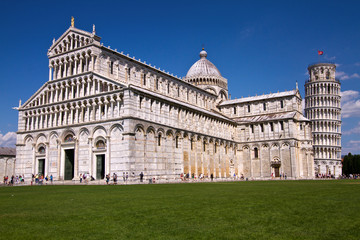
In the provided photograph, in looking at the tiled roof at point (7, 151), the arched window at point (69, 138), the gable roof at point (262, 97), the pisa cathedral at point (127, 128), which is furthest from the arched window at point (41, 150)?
the gable roof at point (262, 97)

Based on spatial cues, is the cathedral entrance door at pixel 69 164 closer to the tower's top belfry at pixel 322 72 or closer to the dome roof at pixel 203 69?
the dome roof at pixel 203 69

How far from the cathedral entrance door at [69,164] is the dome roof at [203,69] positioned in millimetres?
38158

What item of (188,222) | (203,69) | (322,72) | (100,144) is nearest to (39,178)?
(100,144)

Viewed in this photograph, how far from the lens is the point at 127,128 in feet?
130

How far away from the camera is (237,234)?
26.6 feet

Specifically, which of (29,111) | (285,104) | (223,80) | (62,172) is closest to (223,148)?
(285,104)

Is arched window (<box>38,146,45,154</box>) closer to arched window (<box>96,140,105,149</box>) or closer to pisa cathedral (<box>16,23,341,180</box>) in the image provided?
pisa cathedral (<box>16,23,341,180</box>)

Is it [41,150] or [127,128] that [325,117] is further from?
[41,150]

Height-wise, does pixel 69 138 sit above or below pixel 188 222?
above

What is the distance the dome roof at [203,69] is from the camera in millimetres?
77062

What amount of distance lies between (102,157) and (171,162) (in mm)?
9583

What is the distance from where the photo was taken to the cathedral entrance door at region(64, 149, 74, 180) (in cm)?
4575

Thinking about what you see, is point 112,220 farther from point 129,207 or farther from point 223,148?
point 223,148

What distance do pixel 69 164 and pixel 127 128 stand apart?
41.4 ft
